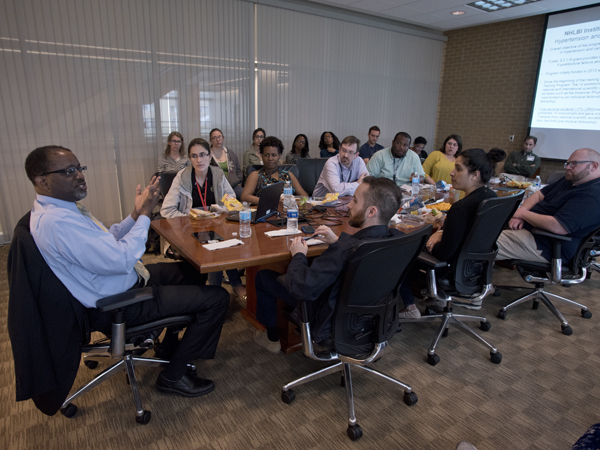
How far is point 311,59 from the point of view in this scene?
255 inches

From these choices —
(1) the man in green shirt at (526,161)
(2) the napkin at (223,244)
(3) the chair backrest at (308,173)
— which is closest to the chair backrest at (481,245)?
(2) the napkin at (223,244)

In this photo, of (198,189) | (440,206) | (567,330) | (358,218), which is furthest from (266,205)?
(567,330)

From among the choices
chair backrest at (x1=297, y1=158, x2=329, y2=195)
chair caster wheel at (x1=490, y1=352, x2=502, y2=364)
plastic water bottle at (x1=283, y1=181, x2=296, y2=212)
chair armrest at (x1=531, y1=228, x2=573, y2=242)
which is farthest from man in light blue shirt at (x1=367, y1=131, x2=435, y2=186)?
chair caster wheel at (x1=490, y1=352, x2=502, y2=364)

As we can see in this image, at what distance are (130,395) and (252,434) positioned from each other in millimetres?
753

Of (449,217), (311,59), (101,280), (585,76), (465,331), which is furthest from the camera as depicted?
(311,59)

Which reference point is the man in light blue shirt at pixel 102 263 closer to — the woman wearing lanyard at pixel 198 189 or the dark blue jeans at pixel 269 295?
the dark blue jeans at pixel 269 295

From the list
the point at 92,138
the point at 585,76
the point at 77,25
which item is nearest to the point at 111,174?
the point at 92,138

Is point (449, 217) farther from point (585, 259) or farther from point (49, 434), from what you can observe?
point (49, 434)

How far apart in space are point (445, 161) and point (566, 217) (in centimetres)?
233

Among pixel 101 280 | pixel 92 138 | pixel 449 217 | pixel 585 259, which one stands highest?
pixel 92 138

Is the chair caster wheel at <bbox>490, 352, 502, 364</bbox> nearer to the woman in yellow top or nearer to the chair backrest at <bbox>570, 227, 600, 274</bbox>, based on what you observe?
the chair backrest at <bbox>570, 227, 600, 274</bbox>

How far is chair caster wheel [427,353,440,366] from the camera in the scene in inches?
96.3

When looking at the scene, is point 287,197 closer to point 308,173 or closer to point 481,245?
point 308,173

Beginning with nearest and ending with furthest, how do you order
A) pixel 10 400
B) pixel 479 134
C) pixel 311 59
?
pixel 10 400
pixel 311 59
pixel 479 134
